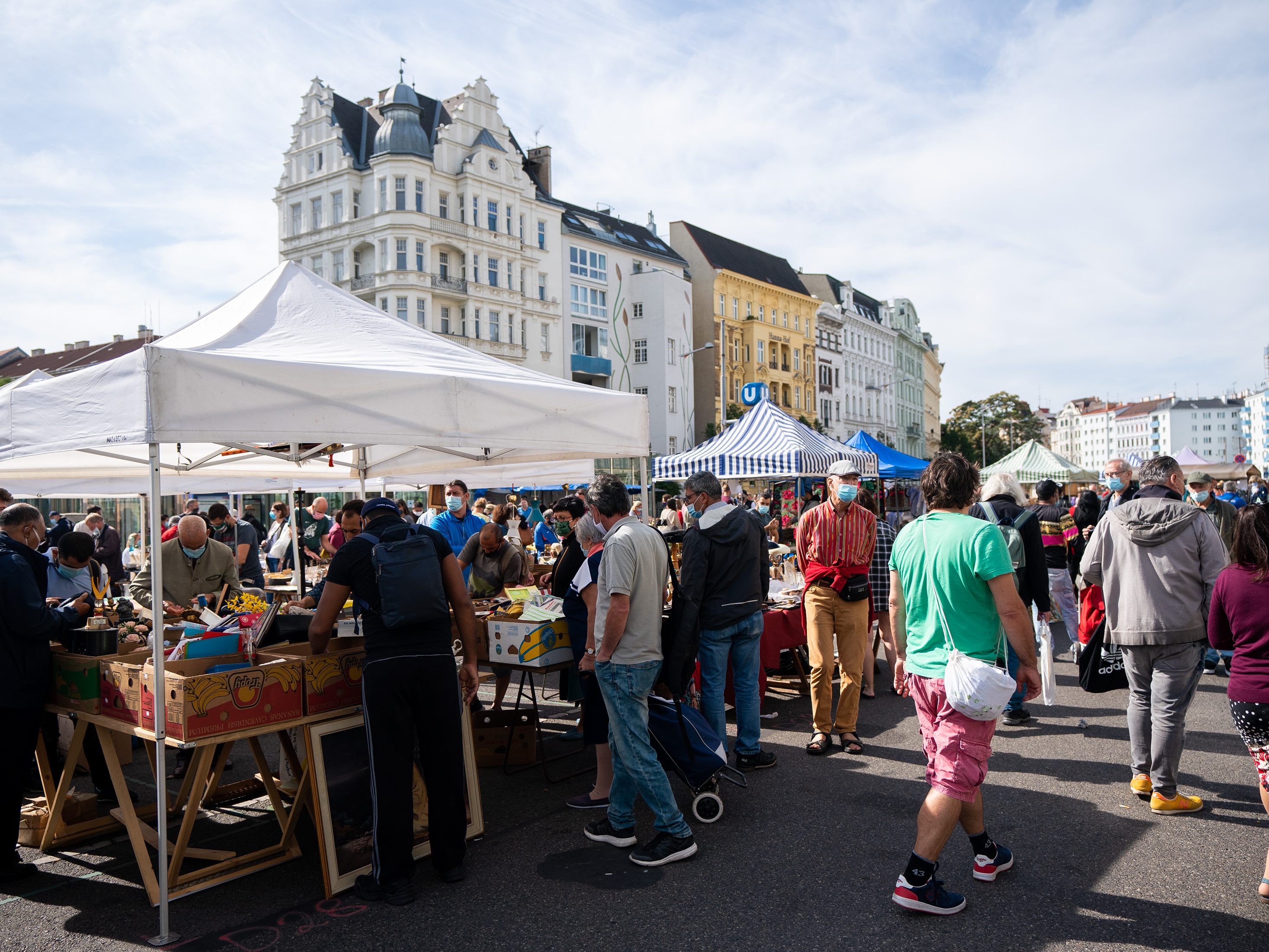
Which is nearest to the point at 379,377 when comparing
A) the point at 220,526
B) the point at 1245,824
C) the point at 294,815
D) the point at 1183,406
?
A: the point at 294,815

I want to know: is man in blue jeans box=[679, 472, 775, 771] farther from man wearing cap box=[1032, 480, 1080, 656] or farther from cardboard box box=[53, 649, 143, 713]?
man wearing cap box=[1032, 480, 1080, 656]

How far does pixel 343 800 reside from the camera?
4.26 m

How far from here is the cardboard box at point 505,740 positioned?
6129 millimetres

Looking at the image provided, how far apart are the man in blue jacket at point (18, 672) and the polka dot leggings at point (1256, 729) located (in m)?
5.46

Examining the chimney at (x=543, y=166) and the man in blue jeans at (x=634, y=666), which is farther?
the chimney at (x=543, y=166)

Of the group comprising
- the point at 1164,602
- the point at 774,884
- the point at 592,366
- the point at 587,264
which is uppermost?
the point at 587,264

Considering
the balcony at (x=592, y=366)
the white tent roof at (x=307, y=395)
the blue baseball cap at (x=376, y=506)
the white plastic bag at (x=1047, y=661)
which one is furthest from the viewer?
the balcony at (x=592, y=366)

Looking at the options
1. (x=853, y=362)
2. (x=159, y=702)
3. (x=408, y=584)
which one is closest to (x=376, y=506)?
A: (x=408, y=584)

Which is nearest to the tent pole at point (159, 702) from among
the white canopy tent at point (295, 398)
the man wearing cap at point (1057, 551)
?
the white canopy tent at point (295, 398)

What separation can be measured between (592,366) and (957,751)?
44108 millimetres

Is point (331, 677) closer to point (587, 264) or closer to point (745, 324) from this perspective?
point (587, 264)

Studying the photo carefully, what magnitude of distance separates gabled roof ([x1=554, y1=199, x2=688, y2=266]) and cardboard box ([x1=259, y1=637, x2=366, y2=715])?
44024mm

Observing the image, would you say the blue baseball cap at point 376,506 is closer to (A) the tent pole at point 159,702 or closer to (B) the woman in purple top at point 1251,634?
(A) the tent pole at point 159,702

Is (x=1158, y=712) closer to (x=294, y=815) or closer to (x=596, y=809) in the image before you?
(x=596, y=809)
